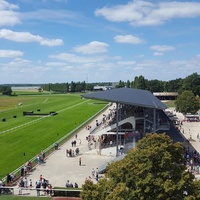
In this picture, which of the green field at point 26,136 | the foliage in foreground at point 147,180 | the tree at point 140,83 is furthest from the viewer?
the tree at point 140,83

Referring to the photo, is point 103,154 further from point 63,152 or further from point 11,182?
point 11,182

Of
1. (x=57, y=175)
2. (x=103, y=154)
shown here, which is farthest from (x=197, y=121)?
(x=57, y=175)

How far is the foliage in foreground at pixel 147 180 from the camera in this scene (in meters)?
16.7

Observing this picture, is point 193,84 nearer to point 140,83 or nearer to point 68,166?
point 140,83

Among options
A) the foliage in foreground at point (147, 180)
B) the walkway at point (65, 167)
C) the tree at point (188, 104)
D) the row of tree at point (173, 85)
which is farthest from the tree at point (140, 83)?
the foliage in foreground at point (147, 180)

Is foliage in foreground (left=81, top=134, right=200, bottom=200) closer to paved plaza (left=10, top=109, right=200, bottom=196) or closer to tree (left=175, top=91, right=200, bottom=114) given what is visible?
paved plaza (left=10, top=109, right=200, bottom=196)

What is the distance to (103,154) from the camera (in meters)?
42.2

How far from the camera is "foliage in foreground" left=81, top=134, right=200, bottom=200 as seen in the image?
658 inches

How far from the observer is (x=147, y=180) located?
16734mm

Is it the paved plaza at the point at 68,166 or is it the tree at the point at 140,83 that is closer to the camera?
the paved plaza at the point at 68,166

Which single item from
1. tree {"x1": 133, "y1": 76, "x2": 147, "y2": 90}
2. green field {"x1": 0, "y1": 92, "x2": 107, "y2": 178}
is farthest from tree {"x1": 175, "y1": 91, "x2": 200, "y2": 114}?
tree {"x1": 133, "y1": 76, "x2": 147, "y2": 90}

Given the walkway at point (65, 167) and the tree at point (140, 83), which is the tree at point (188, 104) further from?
the tree at point (140, 83)

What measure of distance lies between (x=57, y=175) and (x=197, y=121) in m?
47.7

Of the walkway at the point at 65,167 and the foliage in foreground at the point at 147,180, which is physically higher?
the foliage in foreground at the point at 147,180
